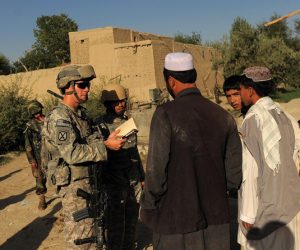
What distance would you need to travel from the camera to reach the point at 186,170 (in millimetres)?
2158

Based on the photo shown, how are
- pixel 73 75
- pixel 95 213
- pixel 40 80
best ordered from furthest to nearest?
1. pixel 40 80
2. pixel 73 75
3. pixel 95 213

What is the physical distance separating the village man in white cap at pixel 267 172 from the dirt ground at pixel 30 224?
6.47 feet

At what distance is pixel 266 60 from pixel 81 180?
23831mm

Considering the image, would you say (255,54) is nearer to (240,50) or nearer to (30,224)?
(240,50)

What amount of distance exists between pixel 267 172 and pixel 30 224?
3.94 m

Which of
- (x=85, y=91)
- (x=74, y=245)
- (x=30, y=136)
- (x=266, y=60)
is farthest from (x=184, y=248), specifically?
(x=266, y=60)

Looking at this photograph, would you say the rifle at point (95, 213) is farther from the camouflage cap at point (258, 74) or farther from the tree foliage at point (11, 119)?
the tree foliage at point (11, 119)

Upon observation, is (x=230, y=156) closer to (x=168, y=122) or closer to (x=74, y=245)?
(x=168, y=122)

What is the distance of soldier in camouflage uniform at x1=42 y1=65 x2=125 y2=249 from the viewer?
2.78 m

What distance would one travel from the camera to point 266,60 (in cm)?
2520

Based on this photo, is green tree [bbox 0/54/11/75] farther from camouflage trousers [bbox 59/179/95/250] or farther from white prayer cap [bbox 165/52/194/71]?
white prayer cap [bbox 165/52/194/71]

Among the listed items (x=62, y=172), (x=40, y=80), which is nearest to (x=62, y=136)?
(x=62, y=172)

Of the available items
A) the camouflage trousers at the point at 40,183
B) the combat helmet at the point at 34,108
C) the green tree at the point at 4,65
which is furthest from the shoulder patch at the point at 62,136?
the green tree at the point at 4,65

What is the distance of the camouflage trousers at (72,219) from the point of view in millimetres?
2898
